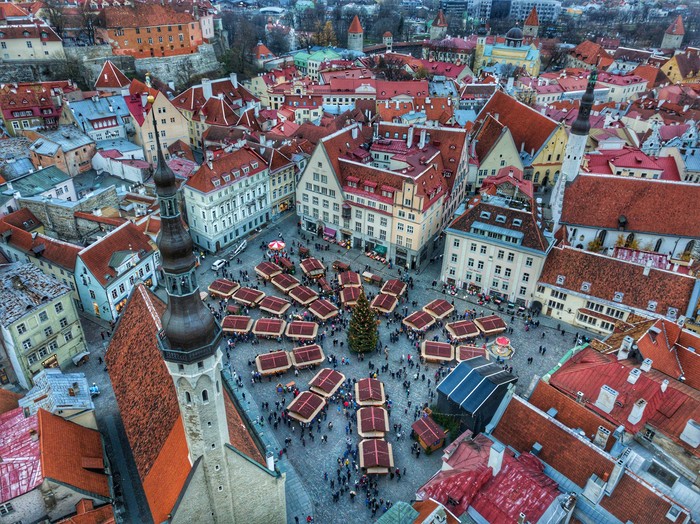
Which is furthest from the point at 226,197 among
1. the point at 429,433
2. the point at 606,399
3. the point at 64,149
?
the point at 606,399

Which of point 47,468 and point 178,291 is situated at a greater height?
point 178,291

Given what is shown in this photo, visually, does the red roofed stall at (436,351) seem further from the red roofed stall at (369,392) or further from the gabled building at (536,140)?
the gabled building at (536,140)

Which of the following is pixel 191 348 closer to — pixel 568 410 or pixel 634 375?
pixel 568 410

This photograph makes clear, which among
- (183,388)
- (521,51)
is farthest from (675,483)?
(521,51)

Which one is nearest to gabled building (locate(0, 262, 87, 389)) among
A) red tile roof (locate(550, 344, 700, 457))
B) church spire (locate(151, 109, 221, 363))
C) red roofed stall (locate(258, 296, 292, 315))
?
red roofed stall (locate(258, 296, 292, 315))

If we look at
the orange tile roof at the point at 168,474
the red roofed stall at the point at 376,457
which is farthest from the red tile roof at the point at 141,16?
the orange tile roof at the point at 168,474

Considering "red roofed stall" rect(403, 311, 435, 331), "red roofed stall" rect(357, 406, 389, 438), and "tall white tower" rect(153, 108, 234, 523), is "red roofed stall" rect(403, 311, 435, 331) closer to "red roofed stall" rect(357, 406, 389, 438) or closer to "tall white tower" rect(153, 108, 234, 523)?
"red roofed stall" rect(357, 406, 389, 438)
